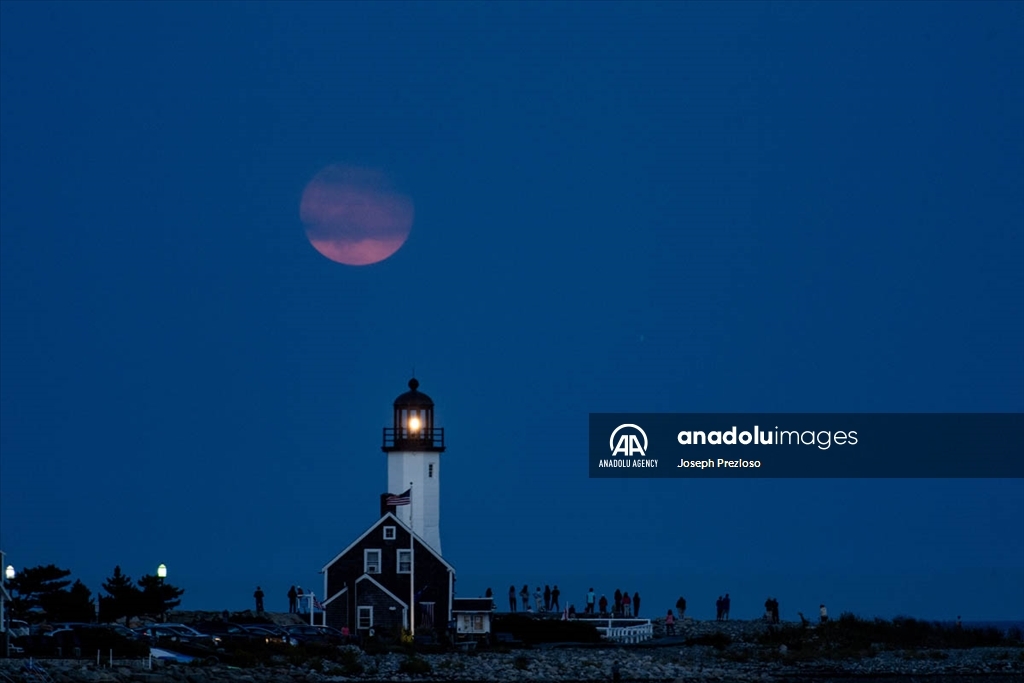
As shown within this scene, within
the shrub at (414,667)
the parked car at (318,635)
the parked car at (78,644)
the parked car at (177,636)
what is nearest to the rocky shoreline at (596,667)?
the shrub at (414,667)

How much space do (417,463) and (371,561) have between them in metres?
7.03

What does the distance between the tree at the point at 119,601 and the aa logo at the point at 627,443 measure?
22783mm

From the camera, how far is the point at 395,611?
62031 millimetres

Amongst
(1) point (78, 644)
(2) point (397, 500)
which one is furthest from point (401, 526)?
(1) point (78, 644)

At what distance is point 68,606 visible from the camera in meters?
64.0

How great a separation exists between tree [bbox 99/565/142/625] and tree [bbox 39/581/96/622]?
0.72m

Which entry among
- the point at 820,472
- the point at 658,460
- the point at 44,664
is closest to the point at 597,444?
the point at 658,460

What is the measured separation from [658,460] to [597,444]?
2.82 metres

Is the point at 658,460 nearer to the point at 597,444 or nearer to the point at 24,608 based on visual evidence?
the point at 597,444

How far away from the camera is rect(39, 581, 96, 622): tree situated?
63594mm

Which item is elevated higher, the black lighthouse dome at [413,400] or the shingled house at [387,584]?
the black lighthouse dome at [413,400]

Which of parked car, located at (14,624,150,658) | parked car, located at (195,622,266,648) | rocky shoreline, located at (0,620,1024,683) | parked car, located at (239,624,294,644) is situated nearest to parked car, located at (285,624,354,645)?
parked car, located at (239,624,294,644)

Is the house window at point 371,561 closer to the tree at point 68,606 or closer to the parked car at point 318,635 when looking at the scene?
the parked car at point 318,635

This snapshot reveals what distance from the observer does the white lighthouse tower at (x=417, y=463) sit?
67.2 metres
